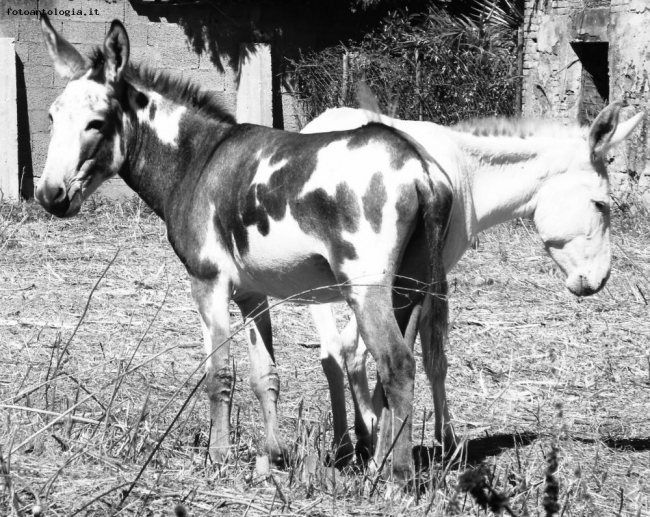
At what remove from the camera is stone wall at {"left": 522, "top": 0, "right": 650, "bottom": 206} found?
30.8 ft

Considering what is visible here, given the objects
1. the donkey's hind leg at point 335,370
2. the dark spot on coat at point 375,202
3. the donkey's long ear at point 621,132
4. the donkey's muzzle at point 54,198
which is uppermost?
the donkey's long ear at point 621,132

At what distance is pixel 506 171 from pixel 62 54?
212 centimetres

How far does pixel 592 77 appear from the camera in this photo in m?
10.1

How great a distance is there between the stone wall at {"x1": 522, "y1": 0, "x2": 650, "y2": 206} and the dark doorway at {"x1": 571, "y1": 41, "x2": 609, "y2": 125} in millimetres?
32

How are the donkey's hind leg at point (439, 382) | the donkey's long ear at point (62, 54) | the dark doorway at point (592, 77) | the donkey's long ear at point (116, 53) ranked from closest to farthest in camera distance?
the donkey's hind leg at point (439, 382) < the donkey's long ear at point (116, 53) < the donkey's long ear at point (62, 54) < the dark doorway at point (592, 77)

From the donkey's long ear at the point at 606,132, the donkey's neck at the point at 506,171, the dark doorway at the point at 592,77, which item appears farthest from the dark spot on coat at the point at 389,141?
the dark doorway at the point at 592,77

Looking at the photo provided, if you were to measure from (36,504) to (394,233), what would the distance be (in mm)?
1505

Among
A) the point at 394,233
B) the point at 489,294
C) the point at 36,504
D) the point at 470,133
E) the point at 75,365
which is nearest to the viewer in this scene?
the point at 36,504

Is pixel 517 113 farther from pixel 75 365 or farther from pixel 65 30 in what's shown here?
pixel 75 365

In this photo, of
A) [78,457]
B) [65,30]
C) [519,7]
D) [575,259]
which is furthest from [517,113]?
[78,457]

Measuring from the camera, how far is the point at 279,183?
377cm

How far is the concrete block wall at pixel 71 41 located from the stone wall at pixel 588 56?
3501mm

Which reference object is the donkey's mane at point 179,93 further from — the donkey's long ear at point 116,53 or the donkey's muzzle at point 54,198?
the donkey's muzzle at point 54,198

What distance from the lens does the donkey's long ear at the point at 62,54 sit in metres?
4.32
